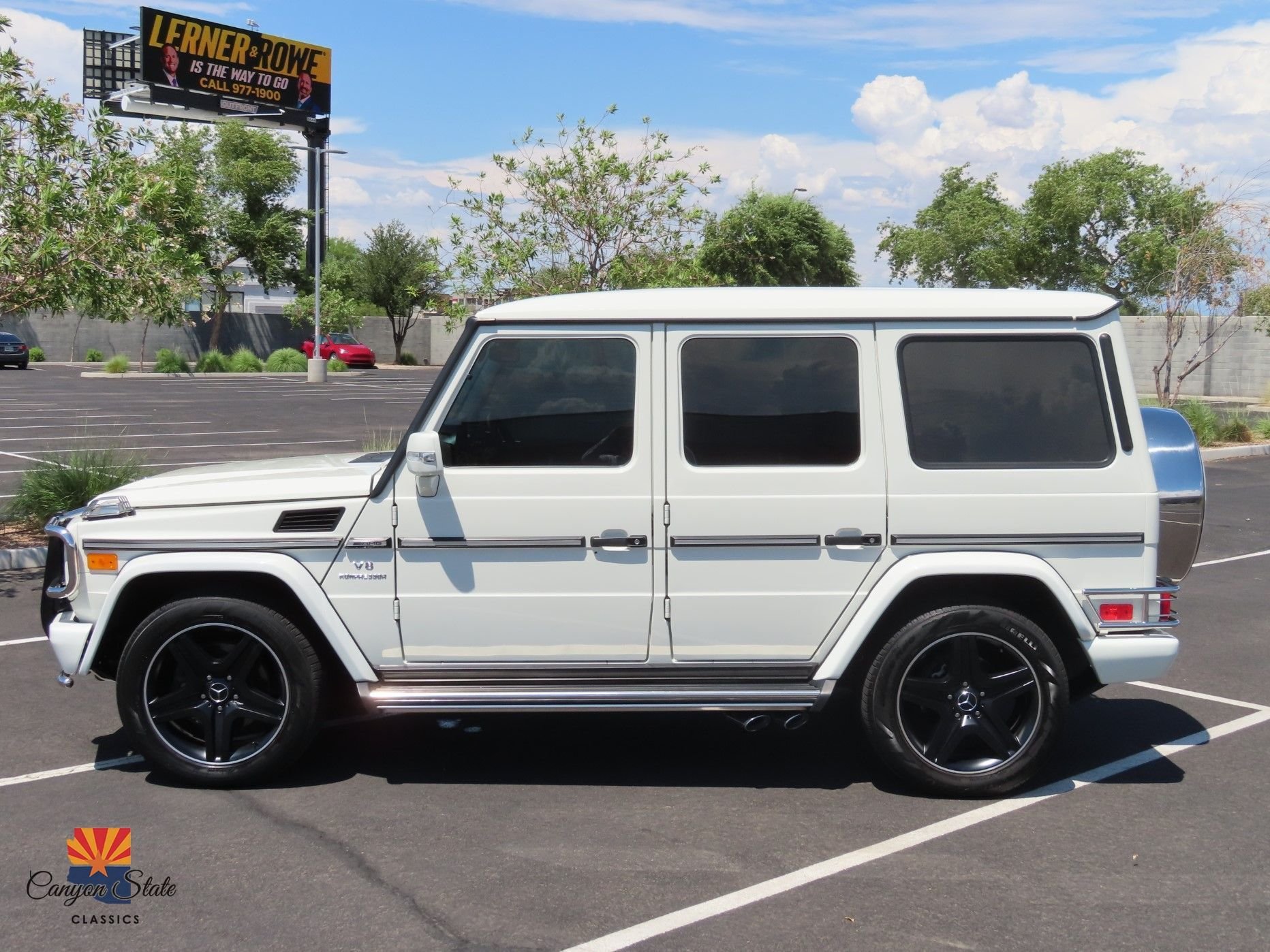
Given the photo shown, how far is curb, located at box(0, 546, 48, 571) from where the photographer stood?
10242 millimetres

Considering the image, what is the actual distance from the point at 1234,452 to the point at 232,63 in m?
47.9

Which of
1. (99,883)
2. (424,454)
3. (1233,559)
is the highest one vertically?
(424,454)

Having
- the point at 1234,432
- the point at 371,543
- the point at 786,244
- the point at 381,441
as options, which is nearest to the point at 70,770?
the point at 371,543

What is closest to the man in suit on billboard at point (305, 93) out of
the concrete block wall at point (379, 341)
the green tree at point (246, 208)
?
the green tree at point (246, 208)

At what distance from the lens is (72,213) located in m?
9.45

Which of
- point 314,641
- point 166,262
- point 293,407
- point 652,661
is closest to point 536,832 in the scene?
point 652,661

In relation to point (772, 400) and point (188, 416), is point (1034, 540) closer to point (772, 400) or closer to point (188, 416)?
point (772, 400)

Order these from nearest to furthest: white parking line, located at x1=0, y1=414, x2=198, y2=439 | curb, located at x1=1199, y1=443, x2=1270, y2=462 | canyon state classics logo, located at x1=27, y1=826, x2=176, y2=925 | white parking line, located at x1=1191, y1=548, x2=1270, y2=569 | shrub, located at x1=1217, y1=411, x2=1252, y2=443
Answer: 1. canyon state classics logo, located at x1=27, y1=826, x2=176, y2=925
2. white parking line, located at x1=1191, y1=548, x2=1270, y2=569
3. curb, located at x1=1199, y1=443, x2=1270, y2=462
4. shrub, located at x1=1217, y1=411, x2=1252, y2=443
5. white parking line, located at x1=0, y1=414, x2=198, y2=439

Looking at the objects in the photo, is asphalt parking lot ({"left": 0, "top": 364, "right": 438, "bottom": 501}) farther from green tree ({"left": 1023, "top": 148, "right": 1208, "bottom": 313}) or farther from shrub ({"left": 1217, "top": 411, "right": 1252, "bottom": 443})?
green tree ({"left": 1023, "top": 148, "right": 1208, "bottom": 313})

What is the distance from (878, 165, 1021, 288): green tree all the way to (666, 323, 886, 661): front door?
46.8 meters

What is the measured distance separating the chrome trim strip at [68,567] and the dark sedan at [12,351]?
1687 inches

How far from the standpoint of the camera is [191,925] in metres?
4.12

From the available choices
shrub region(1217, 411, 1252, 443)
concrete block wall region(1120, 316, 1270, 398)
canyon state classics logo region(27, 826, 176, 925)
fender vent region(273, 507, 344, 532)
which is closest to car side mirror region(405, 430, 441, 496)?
fender vent region(273, 507, 344, 532)

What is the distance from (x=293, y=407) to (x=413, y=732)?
80.4ft
